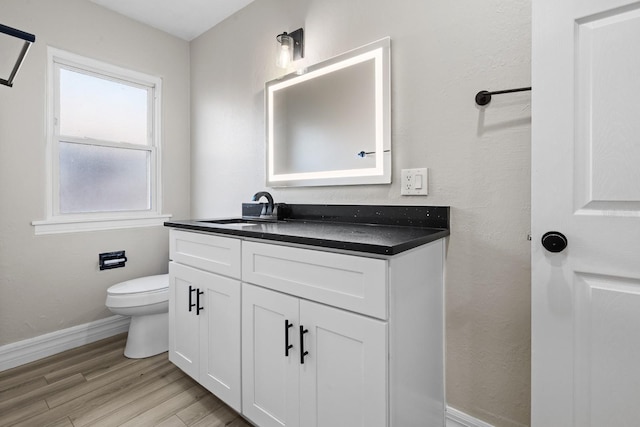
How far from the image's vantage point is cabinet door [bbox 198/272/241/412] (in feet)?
4.64

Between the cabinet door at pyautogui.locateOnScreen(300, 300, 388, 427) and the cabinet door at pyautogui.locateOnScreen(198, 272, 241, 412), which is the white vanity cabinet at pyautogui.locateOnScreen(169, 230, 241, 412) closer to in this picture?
the cabinet door at pyautogui.locateOnScreen(198, 272, 241, 412)

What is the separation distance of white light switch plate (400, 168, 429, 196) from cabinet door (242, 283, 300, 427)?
2.39 feet

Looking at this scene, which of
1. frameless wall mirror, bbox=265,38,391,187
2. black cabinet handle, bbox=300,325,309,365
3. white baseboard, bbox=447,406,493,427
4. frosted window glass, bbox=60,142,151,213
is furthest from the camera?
frosted window glass, bbox=60,142,151,213

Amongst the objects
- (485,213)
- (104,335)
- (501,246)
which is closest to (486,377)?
(501,246)

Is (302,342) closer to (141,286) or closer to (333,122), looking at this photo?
(333,122)

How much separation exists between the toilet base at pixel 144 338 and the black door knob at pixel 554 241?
7.28ft

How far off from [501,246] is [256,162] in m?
1.63

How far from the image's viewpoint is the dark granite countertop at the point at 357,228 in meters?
1.02

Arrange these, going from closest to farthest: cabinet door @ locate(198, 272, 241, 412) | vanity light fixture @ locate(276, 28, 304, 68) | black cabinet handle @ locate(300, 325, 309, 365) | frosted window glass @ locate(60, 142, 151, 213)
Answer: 1. black cabinet handle @ locate(300, 325, 309, 365)
2. cabinet door @ locate(198, 272, 241, 412)
3. vanity light fixture @ locate(276, 28, 304, 68)
4. frosted window glass @ locate(60, 142, 151, 213)

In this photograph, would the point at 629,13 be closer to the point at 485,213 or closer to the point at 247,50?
the point at 485,213

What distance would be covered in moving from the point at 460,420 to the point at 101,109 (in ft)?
9.92

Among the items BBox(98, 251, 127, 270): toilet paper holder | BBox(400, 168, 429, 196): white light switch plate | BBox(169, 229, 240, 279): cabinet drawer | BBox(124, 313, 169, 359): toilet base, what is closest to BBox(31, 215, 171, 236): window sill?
BBox(98, 251, 127, 270): toilet paper holder

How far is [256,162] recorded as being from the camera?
226cm

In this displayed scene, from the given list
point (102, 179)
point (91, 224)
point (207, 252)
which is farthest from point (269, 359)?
point (102, 179)
